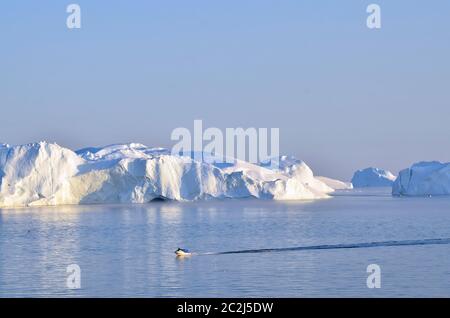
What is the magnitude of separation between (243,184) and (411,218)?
112 feet

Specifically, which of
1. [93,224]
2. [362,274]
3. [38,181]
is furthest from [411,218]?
[362,274]

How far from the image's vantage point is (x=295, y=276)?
2939 cm

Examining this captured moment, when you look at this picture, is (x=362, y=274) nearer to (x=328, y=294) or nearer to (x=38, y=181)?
(x=328, y=294)

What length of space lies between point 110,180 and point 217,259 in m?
48.1

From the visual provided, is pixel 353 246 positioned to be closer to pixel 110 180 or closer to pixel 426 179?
pixel 110 180

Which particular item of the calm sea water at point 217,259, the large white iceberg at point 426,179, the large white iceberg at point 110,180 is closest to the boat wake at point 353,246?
the calm sea water at point 217,259

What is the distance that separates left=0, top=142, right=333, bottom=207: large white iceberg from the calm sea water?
493 inches

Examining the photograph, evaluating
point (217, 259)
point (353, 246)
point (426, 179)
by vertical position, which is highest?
point (217, 259)

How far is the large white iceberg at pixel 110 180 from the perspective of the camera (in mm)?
73250

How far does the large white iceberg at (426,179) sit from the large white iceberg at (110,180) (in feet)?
51.0

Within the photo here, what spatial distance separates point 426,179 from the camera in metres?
114

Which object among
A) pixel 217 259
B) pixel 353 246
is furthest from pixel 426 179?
pixel 217 259

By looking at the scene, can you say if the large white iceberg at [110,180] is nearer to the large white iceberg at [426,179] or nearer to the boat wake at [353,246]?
the large white iceberg at [426,179]
